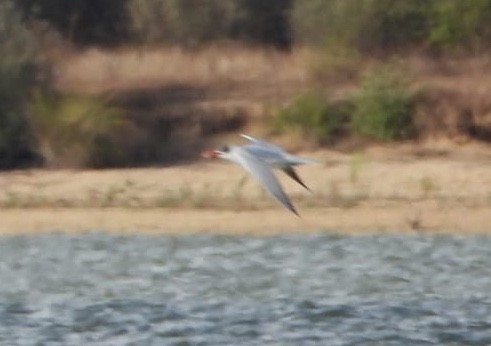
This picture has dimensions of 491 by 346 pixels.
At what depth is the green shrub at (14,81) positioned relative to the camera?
2266 cm

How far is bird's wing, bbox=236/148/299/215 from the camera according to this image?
12961 millimetres

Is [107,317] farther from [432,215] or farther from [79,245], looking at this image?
[432,215]

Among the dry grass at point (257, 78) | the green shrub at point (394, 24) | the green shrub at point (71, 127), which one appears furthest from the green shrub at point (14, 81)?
the green shrub at point (394, 24)

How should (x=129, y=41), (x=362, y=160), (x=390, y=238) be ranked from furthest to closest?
(x=129, y=41) → (x=362, y=160) → (x=390, y=238)

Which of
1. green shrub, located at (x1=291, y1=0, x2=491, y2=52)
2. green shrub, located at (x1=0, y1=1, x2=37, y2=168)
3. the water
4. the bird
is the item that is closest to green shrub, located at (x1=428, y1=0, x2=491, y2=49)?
green shrub, located at (x1=291, y1=0, x2=491, y2=52)

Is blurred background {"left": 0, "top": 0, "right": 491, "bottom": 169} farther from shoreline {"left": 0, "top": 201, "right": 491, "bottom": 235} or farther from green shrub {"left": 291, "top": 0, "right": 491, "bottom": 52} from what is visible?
shoreline {"left": 0, "top": 201, "right": 491, "bottom": 235}

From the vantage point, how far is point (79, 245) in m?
18.6

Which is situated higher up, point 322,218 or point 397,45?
point 397,45

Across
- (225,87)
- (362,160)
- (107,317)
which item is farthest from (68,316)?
(225,87)

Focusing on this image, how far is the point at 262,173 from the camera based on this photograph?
526 inches

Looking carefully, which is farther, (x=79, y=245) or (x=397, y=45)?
(x=397, y=45)

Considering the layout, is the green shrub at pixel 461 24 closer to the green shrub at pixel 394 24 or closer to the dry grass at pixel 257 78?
the green shrub at pixel 394 24

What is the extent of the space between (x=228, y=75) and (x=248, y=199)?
23.5 ft

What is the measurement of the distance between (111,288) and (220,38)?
45.5 ft
